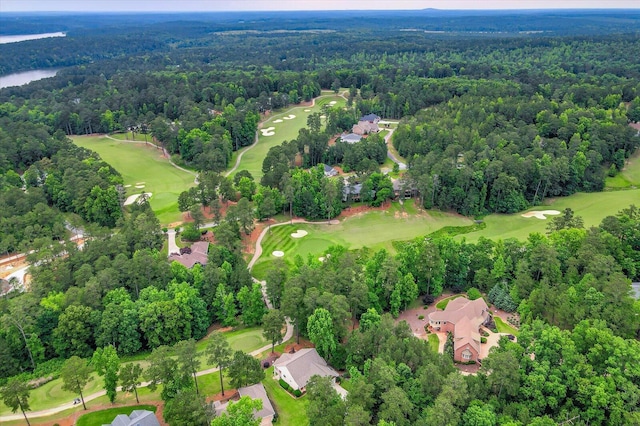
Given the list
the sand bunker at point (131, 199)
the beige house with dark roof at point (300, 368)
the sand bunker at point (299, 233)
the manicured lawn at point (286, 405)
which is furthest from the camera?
the sand bunker at point (131, 199)

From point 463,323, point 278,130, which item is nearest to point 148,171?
point 278,130

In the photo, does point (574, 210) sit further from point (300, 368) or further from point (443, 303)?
point (300, 368)

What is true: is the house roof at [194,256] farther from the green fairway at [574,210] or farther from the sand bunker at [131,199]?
the green fairway at [574,210]

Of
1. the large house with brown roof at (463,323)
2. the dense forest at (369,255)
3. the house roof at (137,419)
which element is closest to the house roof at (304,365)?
the dense forest at (369,255)

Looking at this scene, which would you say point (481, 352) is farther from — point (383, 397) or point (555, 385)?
point (383, 397)

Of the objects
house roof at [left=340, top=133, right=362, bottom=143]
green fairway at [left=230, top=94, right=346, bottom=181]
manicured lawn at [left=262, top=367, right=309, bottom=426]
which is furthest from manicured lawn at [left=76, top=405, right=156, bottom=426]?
house roof at [left=340, top=133, right=362, bottom=143]

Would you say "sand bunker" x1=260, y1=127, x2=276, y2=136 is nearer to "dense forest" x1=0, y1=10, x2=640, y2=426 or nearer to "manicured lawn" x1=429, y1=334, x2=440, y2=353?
"dense forest" x1=0, y1=10, x2=640, y2=426
